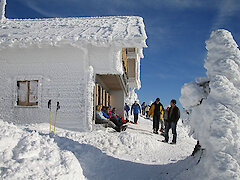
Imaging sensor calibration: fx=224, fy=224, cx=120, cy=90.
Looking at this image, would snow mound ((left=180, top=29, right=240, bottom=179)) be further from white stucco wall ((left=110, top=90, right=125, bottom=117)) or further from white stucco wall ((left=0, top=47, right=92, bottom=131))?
white stucco wall ((left=110, top=90, right=125, bottom=117))

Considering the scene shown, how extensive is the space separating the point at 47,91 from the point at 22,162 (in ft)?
17.8

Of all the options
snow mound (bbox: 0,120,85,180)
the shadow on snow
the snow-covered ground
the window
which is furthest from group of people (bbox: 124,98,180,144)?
the window

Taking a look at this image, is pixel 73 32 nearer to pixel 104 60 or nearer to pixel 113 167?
pixel 104 60

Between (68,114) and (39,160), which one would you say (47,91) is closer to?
(68,114)

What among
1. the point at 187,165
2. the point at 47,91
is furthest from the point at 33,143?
the point at 47,91

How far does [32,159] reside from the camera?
402cm

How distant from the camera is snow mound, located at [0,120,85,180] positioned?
3.70 meters

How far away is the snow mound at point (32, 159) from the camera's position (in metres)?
3.70

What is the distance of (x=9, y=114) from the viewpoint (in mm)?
9148

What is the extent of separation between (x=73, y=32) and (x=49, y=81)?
2.39 metres

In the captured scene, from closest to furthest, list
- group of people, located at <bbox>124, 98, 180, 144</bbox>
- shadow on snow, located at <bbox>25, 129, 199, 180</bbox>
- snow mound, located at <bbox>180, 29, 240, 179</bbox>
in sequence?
snow mound, located at <bbox>180, 29, 240, 179</bbox>
shadow on snow, located at <bbox>25, 129, 199, 180</bbox>
group of people, located at <bbox>124, 98, 180, 144</bbox>

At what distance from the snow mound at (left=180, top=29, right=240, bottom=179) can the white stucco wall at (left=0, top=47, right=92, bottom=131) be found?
5.01 m

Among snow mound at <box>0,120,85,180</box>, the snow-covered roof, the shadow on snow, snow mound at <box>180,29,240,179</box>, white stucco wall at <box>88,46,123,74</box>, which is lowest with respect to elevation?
the shadow on snow

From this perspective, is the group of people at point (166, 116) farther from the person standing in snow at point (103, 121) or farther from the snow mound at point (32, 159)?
the snow mound at point (32, 159)
